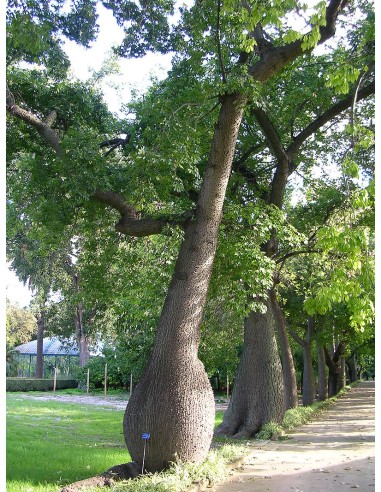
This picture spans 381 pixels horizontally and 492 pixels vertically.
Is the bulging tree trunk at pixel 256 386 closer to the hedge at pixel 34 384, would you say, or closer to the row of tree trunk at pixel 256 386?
the row of tree trunk at pixel 256 386

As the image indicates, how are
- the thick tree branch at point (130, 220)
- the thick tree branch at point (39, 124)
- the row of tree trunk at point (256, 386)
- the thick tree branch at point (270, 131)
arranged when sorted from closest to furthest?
1. the thick tree branch at point (130, 220)
2. the thick tree branch at point (39, 124)
3. the thick tree branch at point (270, 131)
4. the row of tree trunk at point (256, 386)

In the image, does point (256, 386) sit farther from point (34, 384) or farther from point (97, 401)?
point (34, 384)

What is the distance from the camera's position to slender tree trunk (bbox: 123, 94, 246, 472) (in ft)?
24.8

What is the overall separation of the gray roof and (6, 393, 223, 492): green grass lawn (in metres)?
25.8

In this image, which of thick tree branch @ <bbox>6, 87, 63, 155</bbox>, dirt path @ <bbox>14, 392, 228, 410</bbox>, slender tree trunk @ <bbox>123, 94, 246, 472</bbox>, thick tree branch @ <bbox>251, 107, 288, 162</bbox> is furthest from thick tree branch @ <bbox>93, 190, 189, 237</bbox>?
dirt path @ <bbox>14, 392, 228, 410</bbox>

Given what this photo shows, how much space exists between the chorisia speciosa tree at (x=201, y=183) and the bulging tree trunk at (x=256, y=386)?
5657 millimetres

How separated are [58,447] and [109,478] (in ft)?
13.4

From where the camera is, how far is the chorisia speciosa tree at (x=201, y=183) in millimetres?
7559

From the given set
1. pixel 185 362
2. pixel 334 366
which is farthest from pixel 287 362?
pixel 334 366

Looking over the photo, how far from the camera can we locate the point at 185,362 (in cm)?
804

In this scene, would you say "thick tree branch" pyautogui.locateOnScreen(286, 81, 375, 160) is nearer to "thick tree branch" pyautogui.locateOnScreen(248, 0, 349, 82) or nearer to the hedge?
"thick tree branch" pyautogui.locateOnScreen(248, 0, 349, 82)

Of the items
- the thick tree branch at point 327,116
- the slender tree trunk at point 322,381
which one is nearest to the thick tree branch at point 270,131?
the thick tree branch at point 327,116

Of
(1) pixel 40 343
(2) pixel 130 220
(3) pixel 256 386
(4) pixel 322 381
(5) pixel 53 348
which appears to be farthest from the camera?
(5) pixel 53 348
